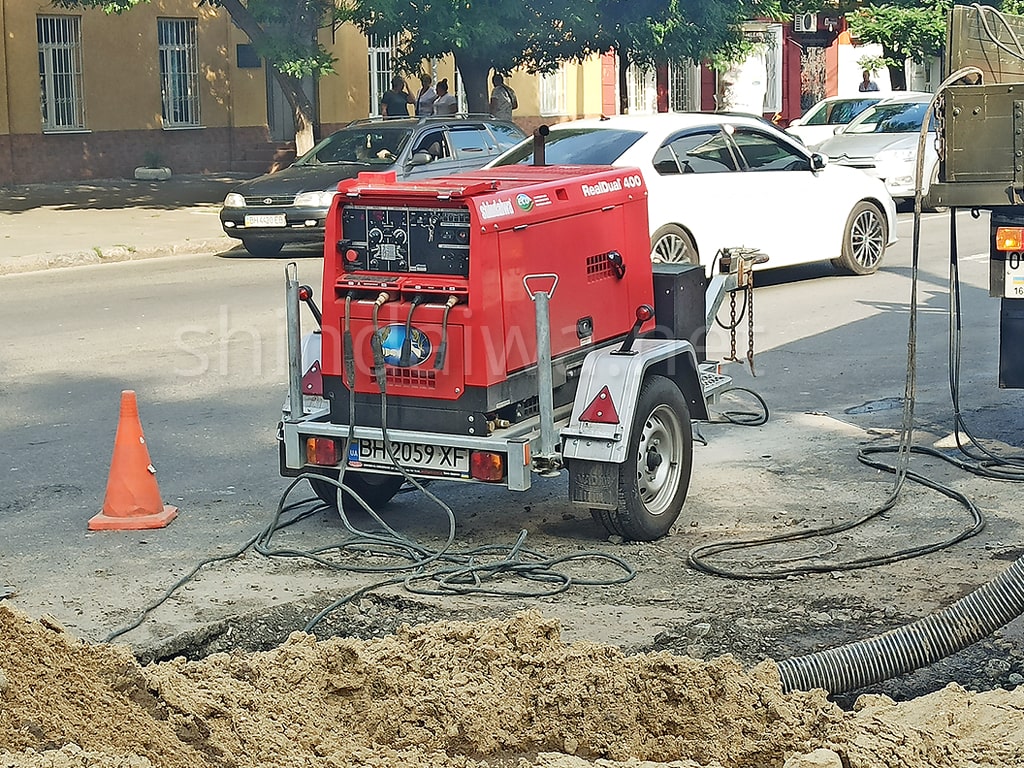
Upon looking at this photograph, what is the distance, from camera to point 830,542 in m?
6.54

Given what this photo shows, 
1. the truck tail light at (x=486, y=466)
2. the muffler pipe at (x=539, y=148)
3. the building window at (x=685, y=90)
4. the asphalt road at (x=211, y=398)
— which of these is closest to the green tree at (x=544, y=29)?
the asphalt road at (x=211, y=398)

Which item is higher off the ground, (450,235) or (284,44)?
(284,44)

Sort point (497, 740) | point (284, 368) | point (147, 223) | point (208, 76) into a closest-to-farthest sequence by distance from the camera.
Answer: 1. point (497, 740)
2. point (284, 368)
3. point (147, 223)
4. point (208, 76)

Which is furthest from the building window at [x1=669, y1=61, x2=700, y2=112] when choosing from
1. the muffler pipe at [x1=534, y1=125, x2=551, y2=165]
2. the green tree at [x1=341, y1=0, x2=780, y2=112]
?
the muffler pipe at [x1=534, y1=125, x2=551, y2=165]

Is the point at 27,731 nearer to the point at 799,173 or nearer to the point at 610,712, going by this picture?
the point at 610,712

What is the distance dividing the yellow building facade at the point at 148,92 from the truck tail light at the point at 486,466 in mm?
22295

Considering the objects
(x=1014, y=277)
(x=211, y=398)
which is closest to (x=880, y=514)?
(x=1014, y=277)

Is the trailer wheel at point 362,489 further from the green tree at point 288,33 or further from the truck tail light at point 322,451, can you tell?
the green tree at point 288,33

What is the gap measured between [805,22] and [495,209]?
38.4m

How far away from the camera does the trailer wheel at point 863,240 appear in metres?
14.8

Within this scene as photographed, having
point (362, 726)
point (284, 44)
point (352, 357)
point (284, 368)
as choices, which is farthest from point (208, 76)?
point (362, 726)

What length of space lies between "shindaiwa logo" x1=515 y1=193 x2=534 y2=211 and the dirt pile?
2277 millimetres

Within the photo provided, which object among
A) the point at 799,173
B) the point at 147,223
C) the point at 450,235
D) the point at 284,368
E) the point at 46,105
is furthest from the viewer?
the point at 46,105

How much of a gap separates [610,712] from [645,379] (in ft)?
8.37
